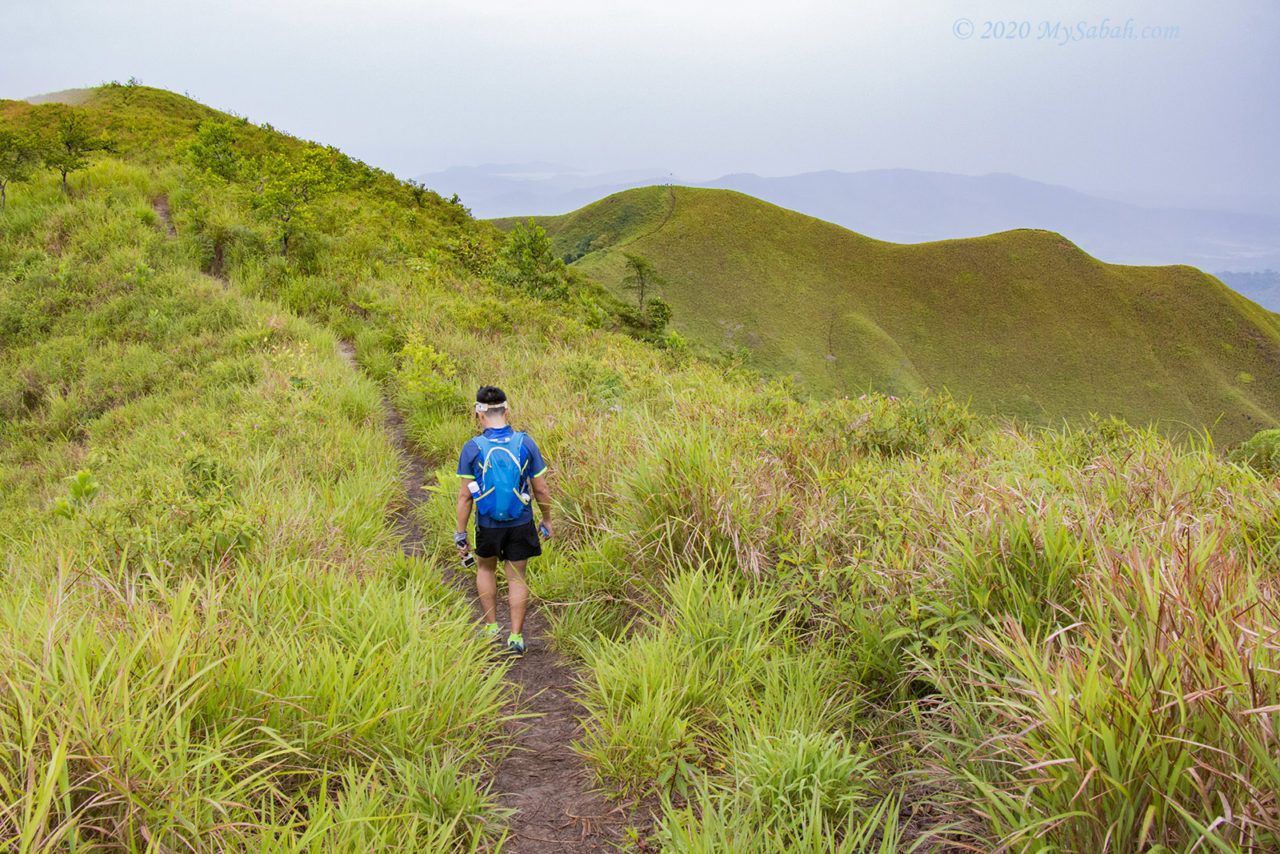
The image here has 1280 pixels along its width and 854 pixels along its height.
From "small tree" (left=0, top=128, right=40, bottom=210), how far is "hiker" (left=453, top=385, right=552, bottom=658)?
17370 mm

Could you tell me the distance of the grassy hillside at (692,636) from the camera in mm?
1866

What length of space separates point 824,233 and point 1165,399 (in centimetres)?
5608

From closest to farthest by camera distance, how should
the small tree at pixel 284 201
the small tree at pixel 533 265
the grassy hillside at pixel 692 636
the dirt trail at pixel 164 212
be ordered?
the grassy hillside at pixel 692 636 → the small tree at pixel 284 201 → the dirt trail at pixel 164 212 → the small tree at pixel 533 265

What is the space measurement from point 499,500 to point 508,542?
13.1 inches

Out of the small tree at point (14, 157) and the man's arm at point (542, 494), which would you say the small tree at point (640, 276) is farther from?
the man's arm at point (542, 494)

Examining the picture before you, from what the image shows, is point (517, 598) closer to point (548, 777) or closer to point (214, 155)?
point (548, 777)

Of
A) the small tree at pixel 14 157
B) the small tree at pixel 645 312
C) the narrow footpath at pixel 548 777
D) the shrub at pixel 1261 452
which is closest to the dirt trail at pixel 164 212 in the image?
the small tree at pixel 14 157

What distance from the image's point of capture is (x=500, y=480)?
163 inches

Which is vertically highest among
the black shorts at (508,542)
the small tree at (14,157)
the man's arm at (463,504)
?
the small tree at (14,157)

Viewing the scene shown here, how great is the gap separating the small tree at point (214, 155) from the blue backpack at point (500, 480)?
1842 centimetres

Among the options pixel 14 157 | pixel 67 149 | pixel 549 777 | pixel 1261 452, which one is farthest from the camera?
pixel 67 149

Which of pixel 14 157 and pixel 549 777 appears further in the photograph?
pixel 14 157

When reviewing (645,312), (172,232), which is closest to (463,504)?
(172,232)

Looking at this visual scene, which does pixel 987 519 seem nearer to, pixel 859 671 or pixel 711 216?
pixel 859 671
